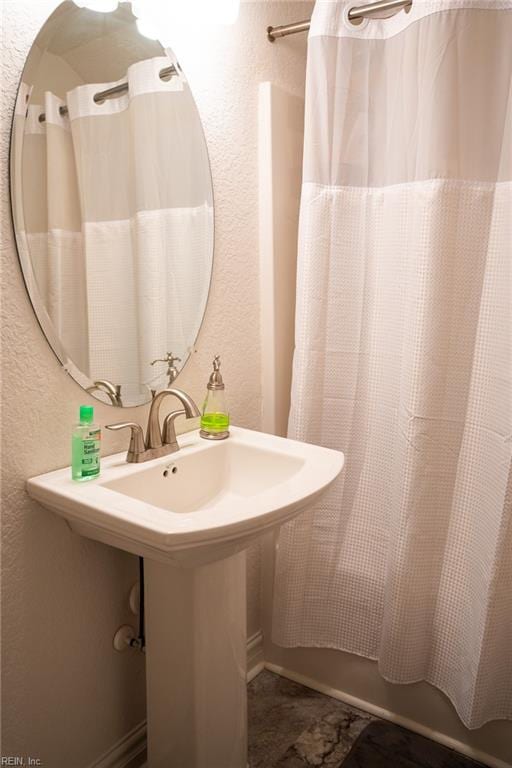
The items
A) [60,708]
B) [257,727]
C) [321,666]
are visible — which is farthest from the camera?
[321,666]

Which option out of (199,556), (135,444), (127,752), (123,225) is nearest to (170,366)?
(135,444)

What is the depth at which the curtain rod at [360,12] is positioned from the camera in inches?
57.5

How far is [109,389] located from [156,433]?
0.48ft

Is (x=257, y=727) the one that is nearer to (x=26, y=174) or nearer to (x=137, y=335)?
(x=137, y=335)

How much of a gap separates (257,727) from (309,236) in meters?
1.39

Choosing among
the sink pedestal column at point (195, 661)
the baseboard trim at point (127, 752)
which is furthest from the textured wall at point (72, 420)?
the sink pedestal column at point (195, 661)

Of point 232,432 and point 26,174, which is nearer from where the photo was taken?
point 26,174

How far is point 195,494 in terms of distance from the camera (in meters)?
1.42

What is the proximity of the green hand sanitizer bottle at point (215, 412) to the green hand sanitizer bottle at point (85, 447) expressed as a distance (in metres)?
0.37

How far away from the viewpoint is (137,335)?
1.37 m

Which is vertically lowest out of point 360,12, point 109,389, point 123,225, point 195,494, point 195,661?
point 195,661

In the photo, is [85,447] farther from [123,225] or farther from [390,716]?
[390,716]

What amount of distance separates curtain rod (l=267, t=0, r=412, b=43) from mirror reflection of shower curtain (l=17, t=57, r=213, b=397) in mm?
463

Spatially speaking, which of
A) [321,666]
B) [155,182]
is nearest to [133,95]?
[155,182]
